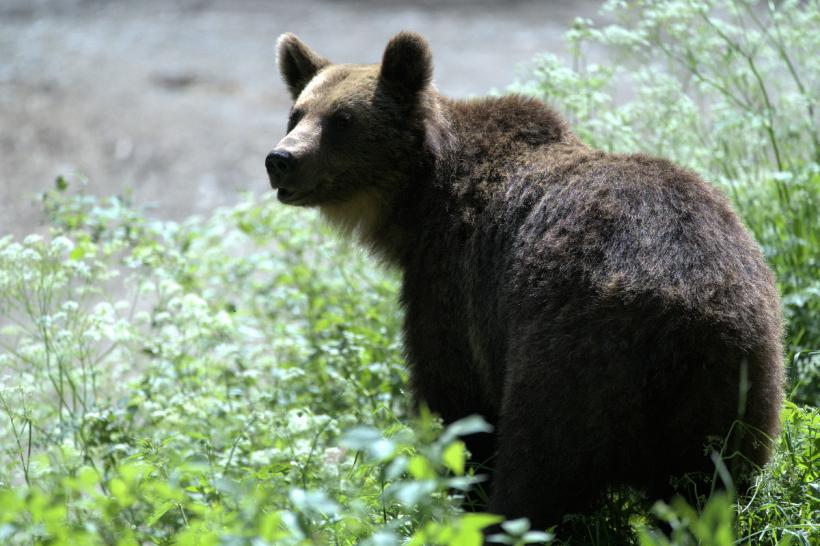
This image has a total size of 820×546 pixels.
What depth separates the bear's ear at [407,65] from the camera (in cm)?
550

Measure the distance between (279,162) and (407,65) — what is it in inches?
36.0

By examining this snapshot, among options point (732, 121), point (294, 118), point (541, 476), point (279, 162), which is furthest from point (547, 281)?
point (732, 121)

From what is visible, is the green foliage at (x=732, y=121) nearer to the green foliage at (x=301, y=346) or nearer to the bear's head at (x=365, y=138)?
the green foliage at (x=301, y=346)

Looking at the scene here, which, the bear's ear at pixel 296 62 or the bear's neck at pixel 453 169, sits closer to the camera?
the bear's neck at pixel 453 169

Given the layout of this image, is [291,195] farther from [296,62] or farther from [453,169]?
[296,62]

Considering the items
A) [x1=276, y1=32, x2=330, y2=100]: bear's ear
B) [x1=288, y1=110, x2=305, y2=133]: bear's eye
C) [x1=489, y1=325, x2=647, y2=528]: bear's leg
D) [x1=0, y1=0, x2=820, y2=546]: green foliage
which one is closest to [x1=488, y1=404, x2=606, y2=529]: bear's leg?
[x1=489, y1=325, x2=647, y2=528]: bear's leg

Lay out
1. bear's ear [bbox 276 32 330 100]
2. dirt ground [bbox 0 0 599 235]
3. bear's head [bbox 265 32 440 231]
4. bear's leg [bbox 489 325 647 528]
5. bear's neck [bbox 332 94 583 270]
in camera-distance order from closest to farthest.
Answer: bear's leg [bbox 489 325 647 528]
bear's neck [bbox 332 94 583 270]
bear's head [bbox 265 32 440 231]
bear's ear [bbox 276 32 330 100]
dirt ground [bbox 0 0 599 235]

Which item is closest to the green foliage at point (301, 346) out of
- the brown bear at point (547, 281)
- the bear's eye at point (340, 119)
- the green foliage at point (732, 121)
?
the green foliage at point (732, 121)

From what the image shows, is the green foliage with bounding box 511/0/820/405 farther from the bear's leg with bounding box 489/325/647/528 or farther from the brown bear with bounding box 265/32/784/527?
the bear's leg with bounding box 489/325/647/528

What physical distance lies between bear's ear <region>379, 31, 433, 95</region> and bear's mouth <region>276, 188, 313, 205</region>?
0.79m

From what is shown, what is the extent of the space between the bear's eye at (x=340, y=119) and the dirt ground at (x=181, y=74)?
19.6 feet

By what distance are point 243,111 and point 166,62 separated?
7.29ft

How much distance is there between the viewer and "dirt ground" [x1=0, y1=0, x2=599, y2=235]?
12047mm

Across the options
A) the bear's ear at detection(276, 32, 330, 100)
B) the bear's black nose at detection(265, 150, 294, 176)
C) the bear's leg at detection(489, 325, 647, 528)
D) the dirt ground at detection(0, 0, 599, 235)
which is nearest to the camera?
the bear's leg at detection(489, 325, 647, 528)
